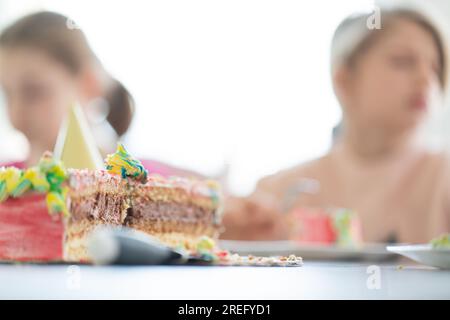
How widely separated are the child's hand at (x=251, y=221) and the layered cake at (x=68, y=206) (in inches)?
35.1

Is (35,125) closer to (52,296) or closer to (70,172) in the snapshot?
(70,172)

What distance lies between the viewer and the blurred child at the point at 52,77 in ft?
5.52

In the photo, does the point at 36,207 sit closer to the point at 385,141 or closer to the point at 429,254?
the point at 429,254

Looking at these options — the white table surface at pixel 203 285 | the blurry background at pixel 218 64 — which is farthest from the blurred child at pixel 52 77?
the white table surface at pixel 203 285

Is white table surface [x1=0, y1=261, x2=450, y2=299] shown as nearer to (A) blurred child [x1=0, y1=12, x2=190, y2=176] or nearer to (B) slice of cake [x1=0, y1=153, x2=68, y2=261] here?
(B) slice of cake [x1=0, y1=153, x2=68, y2=261]

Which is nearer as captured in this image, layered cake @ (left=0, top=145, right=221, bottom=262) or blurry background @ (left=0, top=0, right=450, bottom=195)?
layered cake @ (left=0, top=145, right=221, bottom=262)

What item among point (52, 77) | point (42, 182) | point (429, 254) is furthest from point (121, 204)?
point (52, 77)

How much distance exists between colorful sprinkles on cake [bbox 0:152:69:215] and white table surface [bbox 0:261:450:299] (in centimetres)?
16

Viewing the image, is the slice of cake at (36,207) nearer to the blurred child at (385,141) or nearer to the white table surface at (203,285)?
the white table surface at (203,285)

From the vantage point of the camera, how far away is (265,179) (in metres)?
2.77

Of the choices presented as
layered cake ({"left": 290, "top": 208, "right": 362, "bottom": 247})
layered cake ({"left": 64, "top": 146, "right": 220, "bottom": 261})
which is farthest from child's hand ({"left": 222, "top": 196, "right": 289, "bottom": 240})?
layered cake ({"left": 64, "top": 146, "right": 220, "bottom": 261})

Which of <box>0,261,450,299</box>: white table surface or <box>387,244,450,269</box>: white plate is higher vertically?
<box>387,244,450,269</box>: white plate

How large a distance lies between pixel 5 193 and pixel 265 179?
203 centimetres

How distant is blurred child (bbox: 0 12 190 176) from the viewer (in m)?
1.68
